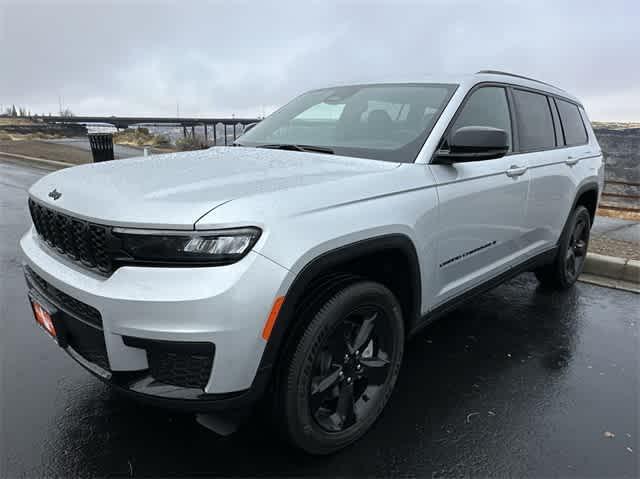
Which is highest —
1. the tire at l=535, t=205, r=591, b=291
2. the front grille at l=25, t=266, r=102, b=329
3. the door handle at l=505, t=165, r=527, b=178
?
the door handle at l=505, t=165, r=527, b=178

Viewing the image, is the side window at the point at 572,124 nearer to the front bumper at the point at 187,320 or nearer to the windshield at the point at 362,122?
the windshield at the point at 362,122

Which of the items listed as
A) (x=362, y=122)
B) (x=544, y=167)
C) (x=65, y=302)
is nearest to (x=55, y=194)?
(x=65, y=302)

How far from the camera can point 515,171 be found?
133 inches

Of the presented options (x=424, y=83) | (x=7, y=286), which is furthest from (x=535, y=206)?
(x=7, y=286)

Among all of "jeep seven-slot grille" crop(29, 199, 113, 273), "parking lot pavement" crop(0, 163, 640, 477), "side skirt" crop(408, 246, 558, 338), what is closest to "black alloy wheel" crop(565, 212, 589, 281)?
"side skirt" crop(408, 246, 558, 338)

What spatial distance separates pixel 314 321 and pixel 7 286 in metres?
3.62

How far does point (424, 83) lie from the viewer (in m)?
3.26

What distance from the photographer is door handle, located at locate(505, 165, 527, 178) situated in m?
3.31

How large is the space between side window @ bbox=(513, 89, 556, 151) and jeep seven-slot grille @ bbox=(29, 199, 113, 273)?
9.66 ft

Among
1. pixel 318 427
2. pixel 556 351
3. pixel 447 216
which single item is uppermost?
pixel 447 216

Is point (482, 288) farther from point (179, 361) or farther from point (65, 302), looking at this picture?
point (65, 302)

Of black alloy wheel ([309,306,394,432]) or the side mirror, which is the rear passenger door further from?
black alloy wheel ([309,306,394,432])

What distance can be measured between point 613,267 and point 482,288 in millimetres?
2767

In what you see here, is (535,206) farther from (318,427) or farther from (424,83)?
(318,427)
